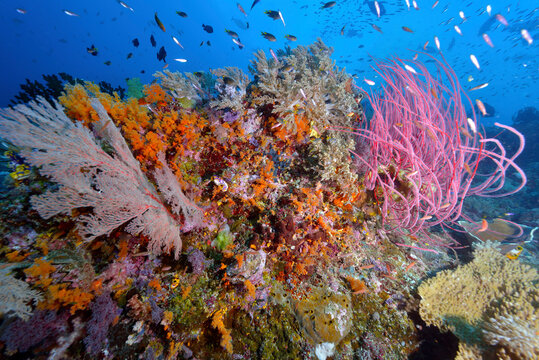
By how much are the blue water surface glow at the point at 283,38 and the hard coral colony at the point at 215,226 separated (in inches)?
1925

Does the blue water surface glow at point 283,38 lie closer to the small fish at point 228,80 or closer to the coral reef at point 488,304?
the small fish at point 228,80

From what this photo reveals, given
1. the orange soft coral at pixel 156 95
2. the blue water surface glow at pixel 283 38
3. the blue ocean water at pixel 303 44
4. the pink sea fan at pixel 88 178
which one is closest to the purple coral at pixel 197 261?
the blue ocean water at pixel 303 44

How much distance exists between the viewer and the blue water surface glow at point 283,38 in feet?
182

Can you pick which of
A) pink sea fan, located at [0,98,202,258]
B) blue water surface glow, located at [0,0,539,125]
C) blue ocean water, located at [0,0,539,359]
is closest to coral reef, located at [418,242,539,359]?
blue ocean water, located at [0,0,539,359]

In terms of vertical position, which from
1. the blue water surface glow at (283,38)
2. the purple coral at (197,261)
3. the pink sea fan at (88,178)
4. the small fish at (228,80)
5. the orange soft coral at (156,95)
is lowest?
the purple coral at (197,261)

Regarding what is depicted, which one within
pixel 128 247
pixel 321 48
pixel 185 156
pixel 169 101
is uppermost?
pixel 321 48

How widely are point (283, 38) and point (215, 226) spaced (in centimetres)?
6534

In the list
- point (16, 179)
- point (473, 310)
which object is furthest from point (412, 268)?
point (16, 179)

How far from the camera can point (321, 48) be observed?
613cm

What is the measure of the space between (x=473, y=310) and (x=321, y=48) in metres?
6.96

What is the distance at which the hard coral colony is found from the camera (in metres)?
2.40

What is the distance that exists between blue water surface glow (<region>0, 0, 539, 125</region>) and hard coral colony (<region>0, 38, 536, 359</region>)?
4889 cm

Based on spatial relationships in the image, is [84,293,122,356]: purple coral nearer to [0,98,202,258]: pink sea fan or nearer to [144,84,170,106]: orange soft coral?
[0,98,202,258]: pink sea fan

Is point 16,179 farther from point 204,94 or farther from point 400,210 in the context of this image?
point 400,210
